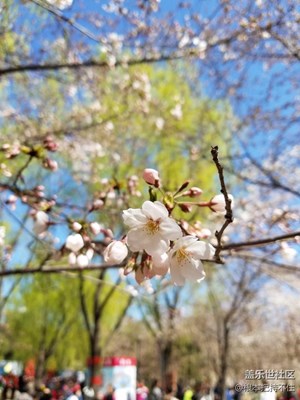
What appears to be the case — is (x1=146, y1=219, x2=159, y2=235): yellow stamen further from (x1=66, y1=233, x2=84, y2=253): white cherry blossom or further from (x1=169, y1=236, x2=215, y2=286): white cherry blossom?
(x1=66, y1=233, x2=84, y2=253): white cherry blossom

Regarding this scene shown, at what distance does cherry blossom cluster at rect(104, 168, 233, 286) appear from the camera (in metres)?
1.48

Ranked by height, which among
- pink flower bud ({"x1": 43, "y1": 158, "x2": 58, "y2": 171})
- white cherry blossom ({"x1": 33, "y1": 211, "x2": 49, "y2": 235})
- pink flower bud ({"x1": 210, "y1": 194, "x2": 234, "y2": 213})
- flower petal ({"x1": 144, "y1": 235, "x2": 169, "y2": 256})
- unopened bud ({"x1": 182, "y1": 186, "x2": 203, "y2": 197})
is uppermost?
pink flower bud ({"x1": 43, "y1": 158, "x2": 58, "y2": 171})

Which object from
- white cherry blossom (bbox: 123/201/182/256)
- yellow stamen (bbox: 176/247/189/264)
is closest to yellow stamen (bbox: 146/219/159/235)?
white cherry blossom (bbox: 123/201/182/256)

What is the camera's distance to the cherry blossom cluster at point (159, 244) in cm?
148

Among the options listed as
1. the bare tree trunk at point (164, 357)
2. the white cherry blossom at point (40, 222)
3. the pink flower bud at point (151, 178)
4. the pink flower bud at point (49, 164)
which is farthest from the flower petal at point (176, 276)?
the bare tree trunk at point (164, 357)

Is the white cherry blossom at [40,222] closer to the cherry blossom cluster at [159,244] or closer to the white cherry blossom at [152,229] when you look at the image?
the cherry blossom cluster at [159,244]

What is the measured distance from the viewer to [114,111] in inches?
368

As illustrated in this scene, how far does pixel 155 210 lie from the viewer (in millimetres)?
1474

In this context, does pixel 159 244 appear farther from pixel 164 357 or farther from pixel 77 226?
pixel 164 357

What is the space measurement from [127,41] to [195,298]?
58.1ft

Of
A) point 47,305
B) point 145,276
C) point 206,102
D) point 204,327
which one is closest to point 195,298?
point 204,327

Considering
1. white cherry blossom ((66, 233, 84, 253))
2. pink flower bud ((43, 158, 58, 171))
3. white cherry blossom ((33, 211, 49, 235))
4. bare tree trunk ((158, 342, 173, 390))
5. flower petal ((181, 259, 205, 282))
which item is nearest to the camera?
flower petal ((181, 259, 205, 282))

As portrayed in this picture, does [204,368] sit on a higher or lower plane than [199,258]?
higher

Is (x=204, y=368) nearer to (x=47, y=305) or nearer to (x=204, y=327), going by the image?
(x=204, y=327)
